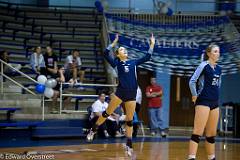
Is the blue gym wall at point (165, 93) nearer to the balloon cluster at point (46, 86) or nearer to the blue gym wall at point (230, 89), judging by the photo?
the blue gym wall at point (230, 89)

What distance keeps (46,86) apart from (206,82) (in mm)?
7755

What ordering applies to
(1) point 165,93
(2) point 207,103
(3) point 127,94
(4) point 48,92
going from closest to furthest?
(2) point 207,103 < (3) point 127,94 < (4) point 48,92 < (1) point 165,93

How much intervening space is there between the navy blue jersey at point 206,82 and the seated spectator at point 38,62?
9012 millimetres

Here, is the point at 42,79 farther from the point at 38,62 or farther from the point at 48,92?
the point at 38,62

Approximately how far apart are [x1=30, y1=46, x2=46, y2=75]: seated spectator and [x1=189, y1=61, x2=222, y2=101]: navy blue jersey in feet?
29.6

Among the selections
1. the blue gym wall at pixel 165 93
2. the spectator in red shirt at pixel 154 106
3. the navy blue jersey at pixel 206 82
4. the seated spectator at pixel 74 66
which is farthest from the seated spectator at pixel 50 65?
the navy blue jersey at pixel 206 82

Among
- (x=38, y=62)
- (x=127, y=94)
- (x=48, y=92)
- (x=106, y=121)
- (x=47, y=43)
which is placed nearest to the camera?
(x=127, y=94)

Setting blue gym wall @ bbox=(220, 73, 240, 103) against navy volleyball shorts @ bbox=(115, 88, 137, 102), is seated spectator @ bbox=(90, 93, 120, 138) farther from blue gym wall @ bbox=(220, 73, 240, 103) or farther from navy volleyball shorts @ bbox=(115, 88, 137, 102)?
blue gym wall @ bbox=(220, 73, 240, 103)

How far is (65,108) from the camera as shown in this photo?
637 inches

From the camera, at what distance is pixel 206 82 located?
24.5 feet

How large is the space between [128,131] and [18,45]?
1003cm

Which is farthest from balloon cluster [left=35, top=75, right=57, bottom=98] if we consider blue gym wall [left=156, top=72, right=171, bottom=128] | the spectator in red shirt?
blue gym wall [left=156, top=72, right=171, bottom=128]

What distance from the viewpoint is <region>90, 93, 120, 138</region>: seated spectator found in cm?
1477

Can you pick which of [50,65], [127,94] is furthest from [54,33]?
[127,94]
